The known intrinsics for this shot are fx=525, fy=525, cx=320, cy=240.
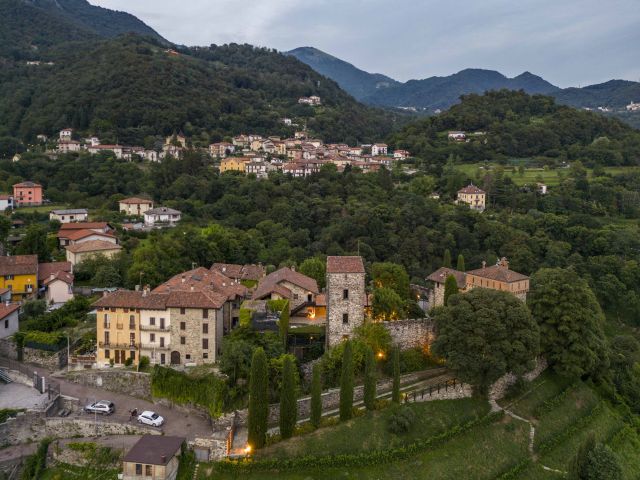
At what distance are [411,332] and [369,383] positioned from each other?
669cm

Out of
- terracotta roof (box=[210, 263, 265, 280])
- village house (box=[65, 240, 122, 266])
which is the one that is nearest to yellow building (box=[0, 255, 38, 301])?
village house (box=[65, 240, 122, 266])

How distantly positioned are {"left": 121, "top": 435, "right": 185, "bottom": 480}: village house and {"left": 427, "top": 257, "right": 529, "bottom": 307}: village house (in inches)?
962

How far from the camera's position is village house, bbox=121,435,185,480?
2505cm

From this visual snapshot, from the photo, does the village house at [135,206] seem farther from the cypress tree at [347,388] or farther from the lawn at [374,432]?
the lawn at [374,432]

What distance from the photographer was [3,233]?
5519cm

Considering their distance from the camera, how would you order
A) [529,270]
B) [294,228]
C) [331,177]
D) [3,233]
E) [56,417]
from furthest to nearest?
[331,177], [294,228], [529,270], [3,233], [56,417]

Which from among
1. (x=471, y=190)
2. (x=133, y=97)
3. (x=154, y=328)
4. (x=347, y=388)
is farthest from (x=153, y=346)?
(x=133, y=97)

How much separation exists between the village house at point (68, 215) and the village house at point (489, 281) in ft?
154

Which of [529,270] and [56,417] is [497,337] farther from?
[529,270]

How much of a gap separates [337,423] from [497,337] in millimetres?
10928

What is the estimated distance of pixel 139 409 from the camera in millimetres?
30250

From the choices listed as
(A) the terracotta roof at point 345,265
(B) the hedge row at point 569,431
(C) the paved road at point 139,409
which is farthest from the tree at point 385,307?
(C) the paved road at point 139,409

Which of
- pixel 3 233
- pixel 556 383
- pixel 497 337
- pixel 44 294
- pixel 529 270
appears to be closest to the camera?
pixel 497 337

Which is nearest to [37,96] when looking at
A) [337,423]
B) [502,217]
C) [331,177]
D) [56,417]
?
[331,177]
